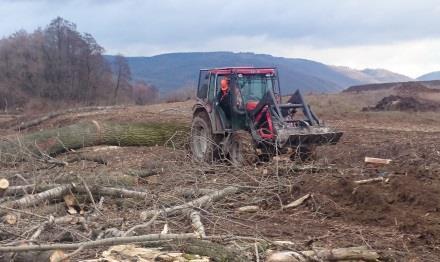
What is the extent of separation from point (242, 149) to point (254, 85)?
139cm

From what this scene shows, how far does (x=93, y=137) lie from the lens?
12.5 metres

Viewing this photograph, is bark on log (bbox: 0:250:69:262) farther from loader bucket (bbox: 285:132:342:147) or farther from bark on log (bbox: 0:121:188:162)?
bark on log (bbox: 0:121:188:162)

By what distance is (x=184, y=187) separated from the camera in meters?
7.88

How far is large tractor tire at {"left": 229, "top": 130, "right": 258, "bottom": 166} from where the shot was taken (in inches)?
382

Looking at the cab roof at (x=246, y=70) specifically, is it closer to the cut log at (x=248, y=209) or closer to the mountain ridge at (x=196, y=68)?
the cut log at (x=248, y=209)

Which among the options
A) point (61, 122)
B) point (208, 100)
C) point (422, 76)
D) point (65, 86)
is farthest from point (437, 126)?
point (422, 76)

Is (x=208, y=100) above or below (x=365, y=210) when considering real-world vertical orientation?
above

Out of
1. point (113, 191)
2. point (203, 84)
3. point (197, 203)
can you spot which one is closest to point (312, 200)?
point (197, 203)

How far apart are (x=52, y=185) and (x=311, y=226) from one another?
127 inches

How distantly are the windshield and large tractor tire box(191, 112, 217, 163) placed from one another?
1001mm

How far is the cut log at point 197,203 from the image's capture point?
6.23 metres

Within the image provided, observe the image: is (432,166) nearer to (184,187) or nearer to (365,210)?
(365,210)

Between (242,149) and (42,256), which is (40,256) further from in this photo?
(242,149)

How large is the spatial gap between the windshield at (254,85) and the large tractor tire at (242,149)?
75 centimetres
